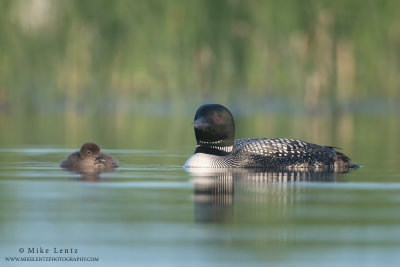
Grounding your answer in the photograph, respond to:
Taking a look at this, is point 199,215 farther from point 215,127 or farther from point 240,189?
point 215,127

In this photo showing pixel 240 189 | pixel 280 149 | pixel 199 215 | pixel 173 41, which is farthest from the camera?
pixel 173 41

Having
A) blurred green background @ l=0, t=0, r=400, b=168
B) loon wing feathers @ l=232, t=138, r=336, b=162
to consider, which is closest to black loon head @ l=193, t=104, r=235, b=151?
loon wing feathers @ l=232, t=138, r=336, b=162

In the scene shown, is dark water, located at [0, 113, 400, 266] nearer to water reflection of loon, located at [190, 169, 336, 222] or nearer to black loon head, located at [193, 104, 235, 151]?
water reflection of loon, located at [190, 169, 336, 222]

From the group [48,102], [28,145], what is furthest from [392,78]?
[28,145]

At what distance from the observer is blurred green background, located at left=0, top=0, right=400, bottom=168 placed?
14.2m

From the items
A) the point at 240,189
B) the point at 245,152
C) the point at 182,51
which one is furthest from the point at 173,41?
the point at 240,189

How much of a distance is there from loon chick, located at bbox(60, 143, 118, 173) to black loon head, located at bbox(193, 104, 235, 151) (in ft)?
2.91

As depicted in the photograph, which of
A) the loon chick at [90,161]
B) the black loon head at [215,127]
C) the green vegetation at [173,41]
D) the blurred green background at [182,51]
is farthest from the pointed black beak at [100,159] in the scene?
the green vegetation at [173,41]

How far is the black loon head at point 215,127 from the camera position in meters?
9.34

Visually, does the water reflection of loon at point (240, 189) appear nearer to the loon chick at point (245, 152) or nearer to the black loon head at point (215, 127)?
the loon chick at point (245, 152)

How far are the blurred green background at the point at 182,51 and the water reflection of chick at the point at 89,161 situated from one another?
3.51 metres

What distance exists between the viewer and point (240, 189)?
7.40m

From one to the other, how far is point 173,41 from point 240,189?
299 inches

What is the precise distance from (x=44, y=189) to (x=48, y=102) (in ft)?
27.8
